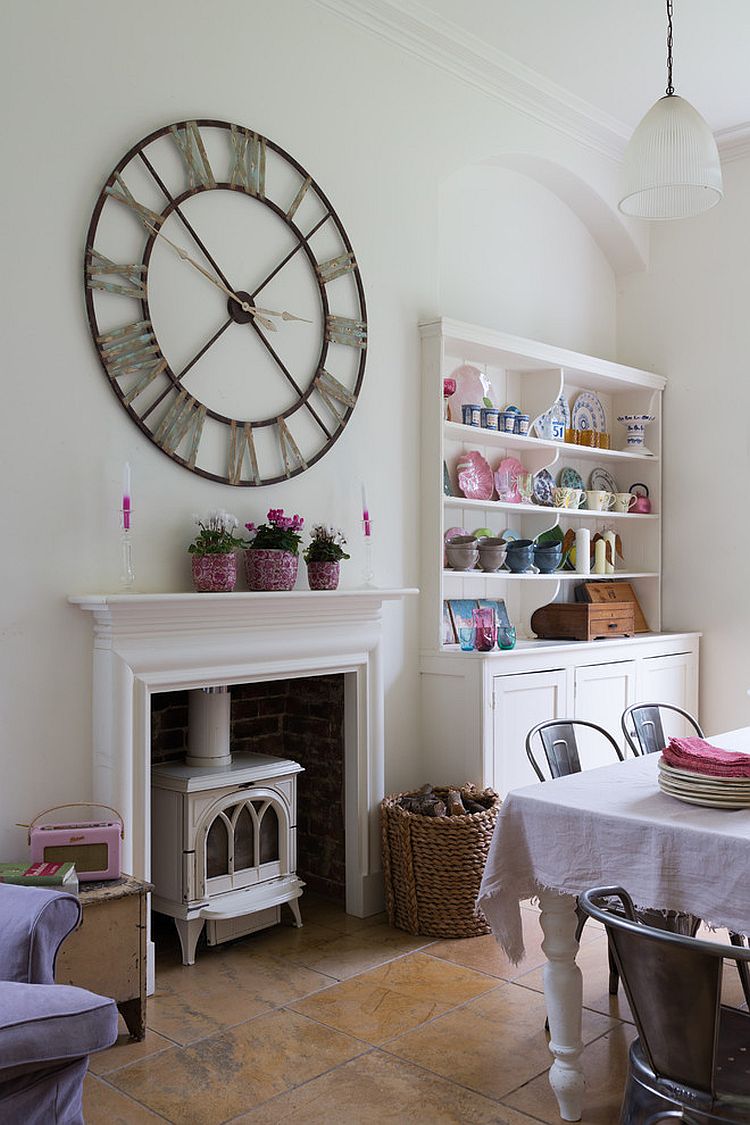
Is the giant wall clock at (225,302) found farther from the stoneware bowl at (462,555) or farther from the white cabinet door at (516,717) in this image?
the white cabinet door at (516,717)

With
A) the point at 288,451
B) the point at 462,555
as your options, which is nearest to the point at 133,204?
the point at 288,451

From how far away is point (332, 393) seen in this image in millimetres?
3803

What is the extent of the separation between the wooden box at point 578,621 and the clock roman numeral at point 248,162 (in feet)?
7.46

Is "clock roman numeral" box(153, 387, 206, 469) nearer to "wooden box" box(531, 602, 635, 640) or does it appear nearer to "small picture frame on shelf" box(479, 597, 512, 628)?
"small picture frame on shelf" box(479, 597, 512, 628)

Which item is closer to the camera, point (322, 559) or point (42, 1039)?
point (42, 1039)

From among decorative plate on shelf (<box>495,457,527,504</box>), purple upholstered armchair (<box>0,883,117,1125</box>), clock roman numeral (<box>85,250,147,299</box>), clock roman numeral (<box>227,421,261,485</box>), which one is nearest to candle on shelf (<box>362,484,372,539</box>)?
clock roman numeral (<box>227,421,261,485</box>)

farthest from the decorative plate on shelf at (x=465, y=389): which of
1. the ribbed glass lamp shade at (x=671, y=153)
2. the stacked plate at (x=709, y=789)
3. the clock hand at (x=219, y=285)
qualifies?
the stacked plate at (x=709, y=789)

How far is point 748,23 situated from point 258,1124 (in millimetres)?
4236

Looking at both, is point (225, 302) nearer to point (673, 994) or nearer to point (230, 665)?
point (230, 665)

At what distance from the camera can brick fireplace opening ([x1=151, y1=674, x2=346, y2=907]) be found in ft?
12.9

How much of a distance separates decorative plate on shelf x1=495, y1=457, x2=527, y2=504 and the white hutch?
6cm

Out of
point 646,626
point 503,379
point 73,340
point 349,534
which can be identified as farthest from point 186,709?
point 646,626

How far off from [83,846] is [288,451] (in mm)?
1540

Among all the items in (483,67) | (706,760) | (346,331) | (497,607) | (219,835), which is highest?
(483,67)
